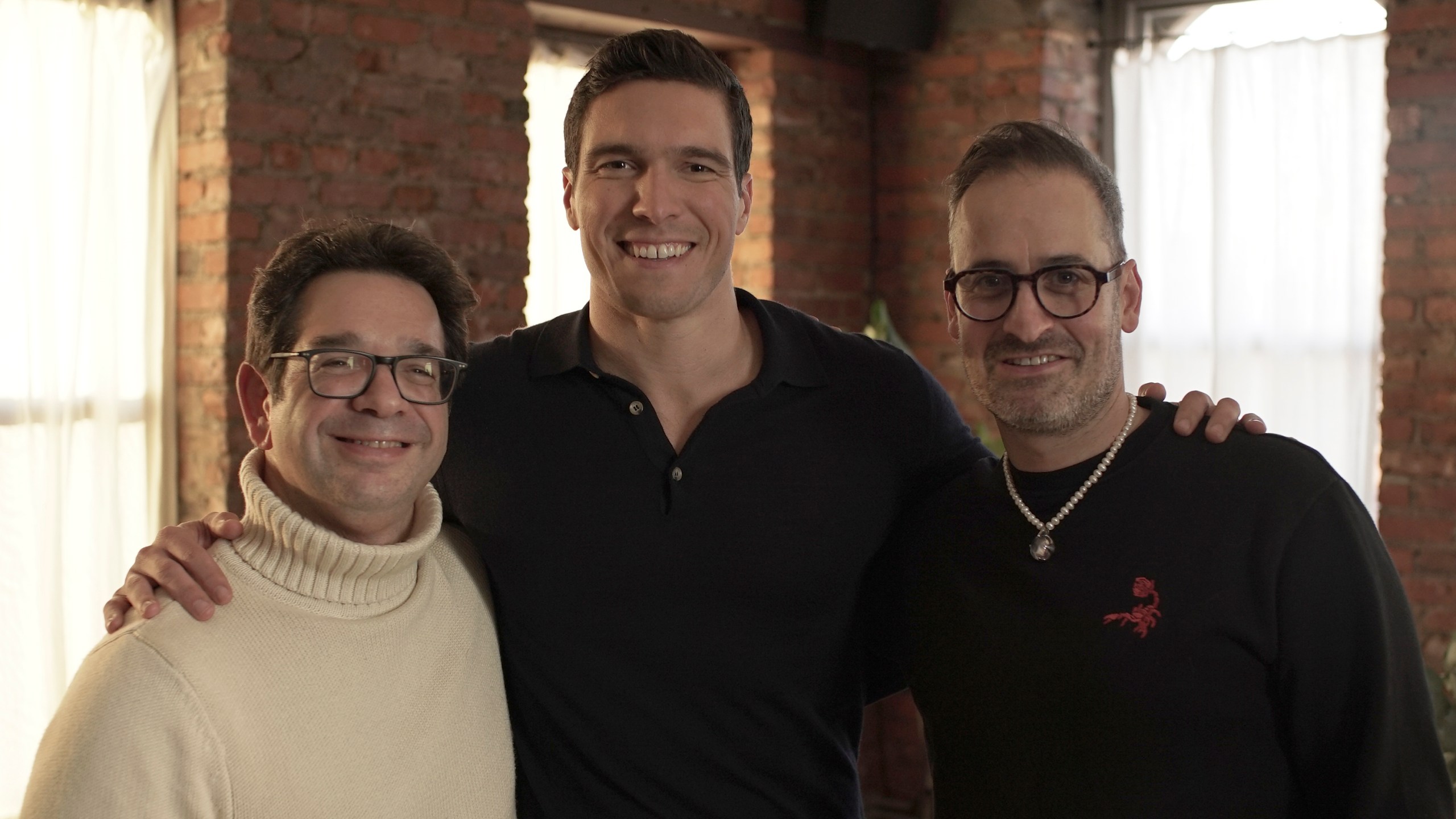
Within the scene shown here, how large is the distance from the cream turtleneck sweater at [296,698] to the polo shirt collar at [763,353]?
290 mm

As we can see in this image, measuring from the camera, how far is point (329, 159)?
141 inches

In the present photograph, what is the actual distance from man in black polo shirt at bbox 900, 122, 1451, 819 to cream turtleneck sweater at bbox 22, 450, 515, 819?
59cm

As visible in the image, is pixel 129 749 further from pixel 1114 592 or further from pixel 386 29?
pixel 386 29

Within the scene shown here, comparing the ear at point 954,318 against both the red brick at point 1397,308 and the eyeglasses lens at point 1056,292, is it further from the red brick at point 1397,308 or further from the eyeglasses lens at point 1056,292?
the red brick at point 1397,308

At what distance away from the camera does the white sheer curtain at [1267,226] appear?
4.35 metres

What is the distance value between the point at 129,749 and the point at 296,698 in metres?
0.20

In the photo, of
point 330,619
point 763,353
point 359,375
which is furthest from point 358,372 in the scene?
point 763,353

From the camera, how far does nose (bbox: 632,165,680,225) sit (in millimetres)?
1910

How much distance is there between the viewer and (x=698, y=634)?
1.86 meters

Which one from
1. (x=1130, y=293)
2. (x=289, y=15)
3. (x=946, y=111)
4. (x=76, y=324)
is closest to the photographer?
(x=1130, y=293)

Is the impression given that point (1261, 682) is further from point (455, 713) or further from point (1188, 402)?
point (455, 713)

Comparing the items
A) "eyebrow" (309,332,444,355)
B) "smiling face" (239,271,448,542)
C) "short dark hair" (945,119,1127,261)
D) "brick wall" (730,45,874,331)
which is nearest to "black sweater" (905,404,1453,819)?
"short dark hair" (945,119,1127,261)

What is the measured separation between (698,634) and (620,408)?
332 mm

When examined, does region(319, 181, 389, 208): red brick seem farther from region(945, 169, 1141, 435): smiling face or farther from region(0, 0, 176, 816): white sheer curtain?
region(945, 169, 1141, 435): smiling face
